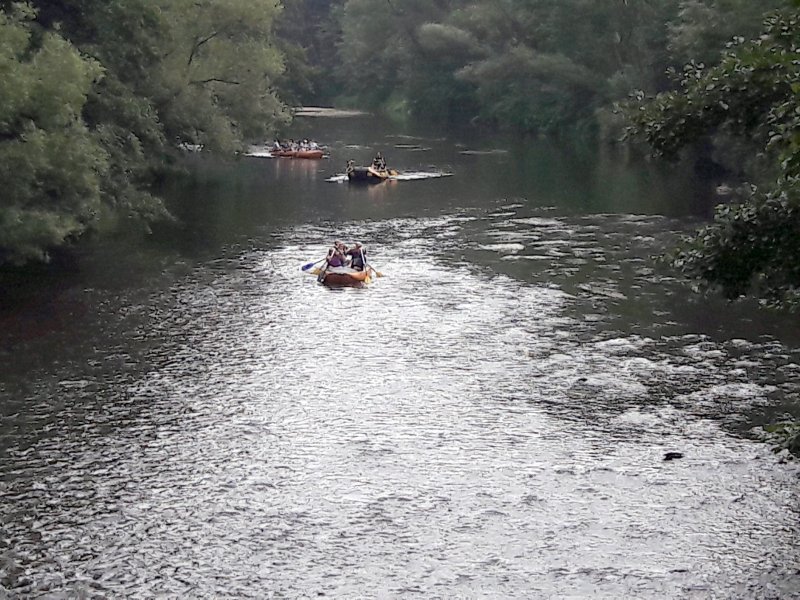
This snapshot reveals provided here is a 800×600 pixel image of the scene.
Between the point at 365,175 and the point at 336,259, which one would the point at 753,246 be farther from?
the point at 365,175

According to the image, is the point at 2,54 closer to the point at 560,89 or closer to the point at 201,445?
the point at 201,445

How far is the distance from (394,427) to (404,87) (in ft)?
266

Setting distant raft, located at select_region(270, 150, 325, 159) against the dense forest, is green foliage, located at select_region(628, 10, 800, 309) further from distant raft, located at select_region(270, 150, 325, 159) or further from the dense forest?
distant raft, located at select_region(270, 150, 325, 159)

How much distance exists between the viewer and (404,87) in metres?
98.9

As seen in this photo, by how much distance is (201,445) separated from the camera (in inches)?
761

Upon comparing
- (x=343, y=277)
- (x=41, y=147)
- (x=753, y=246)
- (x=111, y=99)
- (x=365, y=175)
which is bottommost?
(x=343, y=277)

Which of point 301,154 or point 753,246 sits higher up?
point 753,246

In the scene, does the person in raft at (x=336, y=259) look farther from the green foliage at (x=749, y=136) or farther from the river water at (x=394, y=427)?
the green foliage at (x=749, y=136)

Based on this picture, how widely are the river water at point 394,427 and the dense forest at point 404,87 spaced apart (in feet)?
11.1

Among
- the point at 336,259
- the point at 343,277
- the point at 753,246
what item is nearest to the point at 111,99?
the point at 336,259

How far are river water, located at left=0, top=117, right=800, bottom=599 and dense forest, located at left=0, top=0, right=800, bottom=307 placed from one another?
3.40 metres

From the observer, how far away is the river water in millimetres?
15008

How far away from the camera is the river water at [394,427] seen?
49.2ft

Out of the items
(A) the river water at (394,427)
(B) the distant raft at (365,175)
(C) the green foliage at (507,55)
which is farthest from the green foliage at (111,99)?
(C) the green foliage at (507,55)
